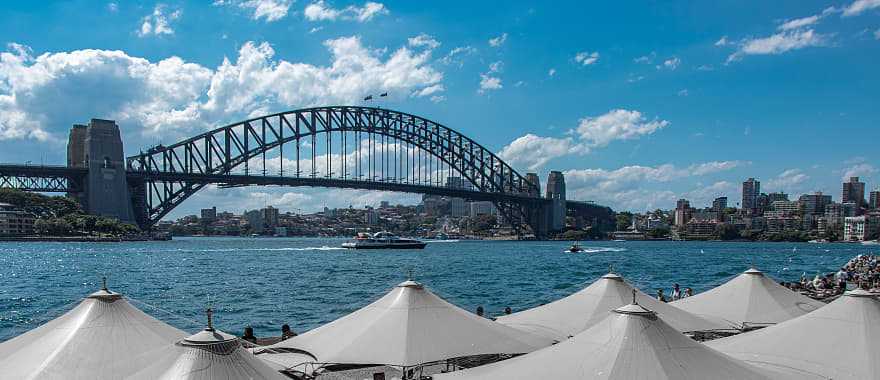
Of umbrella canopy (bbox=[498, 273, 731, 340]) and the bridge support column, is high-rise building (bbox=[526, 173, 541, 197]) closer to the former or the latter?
the bridge support column

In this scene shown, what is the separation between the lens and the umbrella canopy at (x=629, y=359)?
688 cm

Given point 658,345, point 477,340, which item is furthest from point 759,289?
point 658,345

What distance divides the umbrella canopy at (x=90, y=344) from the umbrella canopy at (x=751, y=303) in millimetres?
10386

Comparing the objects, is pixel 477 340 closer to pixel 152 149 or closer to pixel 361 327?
pixel 361 327

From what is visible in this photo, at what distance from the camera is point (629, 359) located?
6.95 meters

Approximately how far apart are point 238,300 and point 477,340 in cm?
2233

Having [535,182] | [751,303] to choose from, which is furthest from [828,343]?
[535,182]

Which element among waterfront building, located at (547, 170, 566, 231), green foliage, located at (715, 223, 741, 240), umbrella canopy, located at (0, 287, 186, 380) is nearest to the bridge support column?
waterfront building, located at (547, 170, 566, 231)

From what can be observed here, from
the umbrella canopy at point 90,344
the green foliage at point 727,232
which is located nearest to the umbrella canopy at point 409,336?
the umbrella canopy at point 90,344

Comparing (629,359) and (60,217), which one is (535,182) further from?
(629,359)

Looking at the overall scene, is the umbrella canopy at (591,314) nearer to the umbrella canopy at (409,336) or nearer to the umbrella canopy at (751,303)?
the umbrella canopy at (751,303)

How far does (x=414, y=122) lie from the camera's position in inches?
5098

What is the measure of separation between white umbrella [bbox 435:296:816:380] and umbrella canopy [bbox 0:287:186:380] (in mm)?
4197

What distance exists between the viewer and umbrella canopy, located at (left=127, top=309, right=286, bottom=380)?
6324 mm
